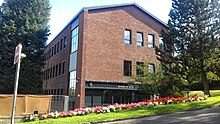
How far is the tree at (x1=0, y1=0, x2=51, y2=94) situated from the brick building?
11.5 ft

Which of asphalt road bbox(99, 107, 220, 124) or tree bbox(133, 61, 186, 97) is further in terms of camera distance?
tree bbox(133, 61, 186, 97)

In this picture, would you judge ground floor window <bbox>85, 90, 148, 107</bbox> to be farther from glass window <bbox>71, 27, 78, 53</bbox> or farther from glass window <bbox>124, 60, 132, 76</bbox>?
glass window <bbox>71, 27, 78, 53</bbox>

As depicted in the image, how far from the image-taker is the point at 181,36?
70.2 feet

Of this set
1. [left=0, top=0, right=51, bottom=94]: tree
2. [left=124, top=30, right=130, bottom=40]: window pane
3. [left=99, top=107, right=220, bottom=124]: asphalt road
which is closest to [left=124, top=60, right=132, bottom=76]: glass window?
[left=124, top=30, right=130, bottom=40]: window pane

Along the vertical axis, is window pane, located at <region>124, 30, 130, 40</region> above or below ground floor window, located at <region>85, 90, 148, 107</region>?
above

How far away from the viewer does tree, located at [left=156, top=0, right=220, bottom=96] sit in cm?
2019

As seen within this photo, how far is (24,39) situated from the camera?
1309 inches

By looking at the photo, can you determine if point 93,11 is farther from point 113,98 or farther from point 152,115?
point 152,115

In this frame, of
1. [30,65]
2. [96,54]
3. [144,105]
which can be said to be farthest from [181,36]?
[30,65]

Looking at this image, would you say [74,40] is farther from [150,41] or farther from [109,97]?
[150,41]

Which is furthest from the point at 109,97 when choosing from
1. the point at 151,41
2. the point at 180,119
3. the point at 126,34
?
the point at 180,119

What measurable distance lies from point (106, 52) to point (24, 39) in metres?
11.6

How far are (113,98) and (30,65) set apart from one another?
462 inches

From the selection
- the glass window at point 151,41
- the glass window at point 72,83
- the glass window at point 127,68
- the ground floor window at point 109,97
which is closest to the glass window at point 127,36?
the glass window at point 127,68
